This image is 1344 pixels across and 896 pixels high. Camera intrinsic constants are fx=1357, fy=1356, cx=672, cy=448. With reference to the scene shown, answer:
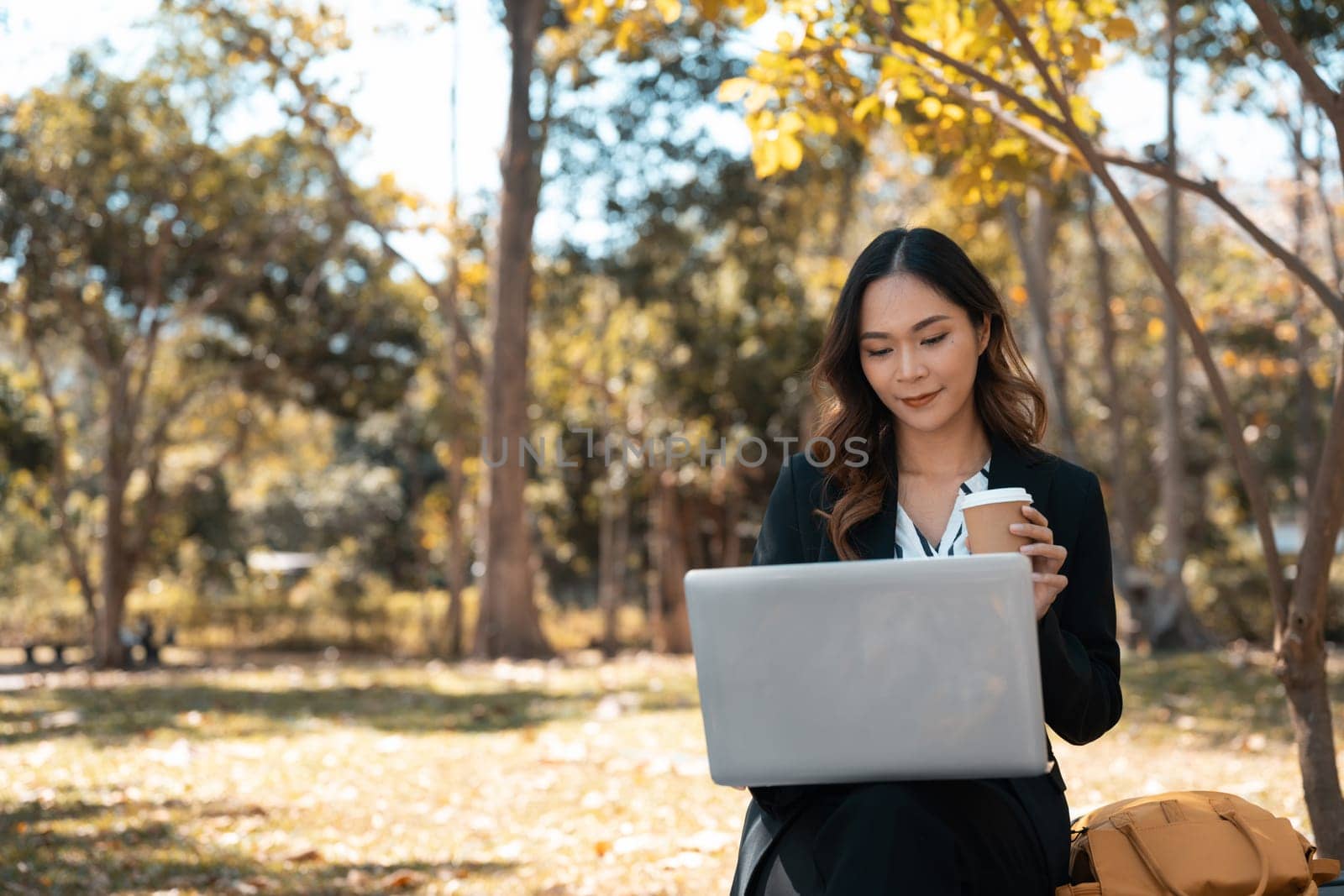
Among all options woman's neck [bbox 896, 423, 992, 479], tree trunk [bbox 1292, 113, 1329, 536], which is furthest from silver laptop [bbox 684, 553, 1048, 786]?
tree trunk [bbox 1292, 113, 1329, 536]

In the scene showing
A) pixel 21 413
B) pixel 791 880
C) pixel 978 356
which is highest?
pixel 21 413

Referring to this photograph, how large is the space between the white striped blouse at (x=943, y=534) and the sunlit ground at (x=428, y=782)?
5.92 feet

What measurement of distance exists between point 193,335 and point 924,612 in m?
17.4

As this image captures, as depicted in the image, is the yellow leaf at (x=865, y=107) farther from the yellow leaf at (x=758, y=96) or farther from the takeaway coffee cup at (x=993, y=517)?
the takeaway coffee cup at (x=993, y=517)

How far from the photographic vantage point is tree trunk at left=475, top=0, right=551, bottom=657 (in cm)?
1335

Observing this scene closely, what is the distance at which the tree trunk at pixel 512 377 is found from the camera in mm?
13352

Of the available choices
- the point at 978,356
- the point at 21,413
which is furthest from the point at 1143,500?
the point at 978,356

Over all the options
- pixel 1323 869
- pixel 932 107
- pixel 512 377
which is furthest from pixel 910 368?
pixel 512 377

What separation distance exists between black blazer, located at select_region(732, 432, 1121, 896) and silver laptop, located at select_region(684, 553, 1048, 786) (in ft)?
0.88

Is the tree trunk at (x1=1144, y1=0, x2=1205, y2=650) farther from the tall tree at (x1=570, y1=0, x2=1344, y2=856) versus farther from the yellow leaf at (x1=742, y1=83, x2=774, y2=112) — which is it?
the yellow leaf at (x1=742, y1=83, x2=774, y2=112)

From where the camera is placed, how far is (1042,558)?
2125mm

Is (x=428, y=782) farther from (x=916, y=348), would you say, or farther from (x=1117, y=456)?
(x=1117, y=456)

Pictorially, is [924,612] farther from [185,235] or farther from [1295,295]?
[185,235]

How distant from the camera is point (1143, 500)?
23969 millimetres
